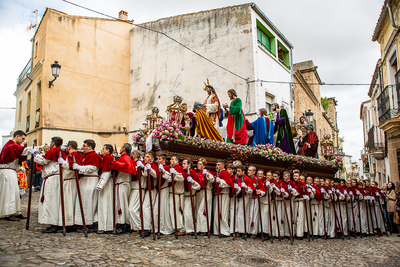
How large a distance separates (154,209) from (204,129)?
350 centimetres

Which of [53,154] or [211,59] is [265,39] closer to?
[211,59]

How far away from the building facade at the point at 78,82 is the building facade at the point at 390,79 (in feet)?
43.5

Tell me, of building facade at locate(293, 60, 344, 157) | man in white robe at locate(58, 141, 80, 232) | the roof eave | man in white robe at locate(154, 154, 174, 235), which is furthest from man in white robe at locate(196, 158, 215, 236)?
building facade at locate(293, 60, 344, 157)

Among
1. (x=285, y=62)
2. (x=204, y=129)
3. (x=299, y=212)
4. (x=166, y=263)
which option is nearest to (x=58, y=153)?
(x=166, y=263)

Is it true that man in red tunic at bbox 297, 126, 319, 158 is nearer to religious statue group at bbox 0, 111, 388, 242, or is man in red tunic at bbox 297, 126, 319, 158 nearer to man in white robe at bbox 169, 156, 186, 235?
religious statue group at bbox 0, 111, 388, 242

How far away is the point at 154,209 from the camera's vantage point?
6957 millimetres

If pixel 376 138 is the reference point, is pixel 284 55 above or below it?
above

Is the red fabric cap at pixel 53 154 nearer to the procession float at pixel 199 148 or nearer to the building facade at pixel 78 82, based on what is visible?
the procession float at pixel 199 148

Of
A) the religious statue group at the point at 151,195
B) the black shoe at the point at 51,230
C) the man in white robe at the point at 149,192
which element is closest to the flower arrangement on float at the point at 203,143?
the religious statue group at the point at 151,195

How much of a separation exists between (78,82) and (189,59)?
5.93m

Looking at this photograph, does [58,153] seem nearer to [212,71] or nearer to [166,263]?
[166,263]

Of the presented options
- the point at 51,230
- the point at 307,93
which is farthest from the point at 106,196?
the point at 307,93

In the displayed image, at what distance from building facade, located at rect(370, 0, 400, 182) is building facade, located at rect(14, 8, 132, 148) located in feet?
43.5

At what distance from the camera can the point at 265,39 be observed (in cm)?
1777
